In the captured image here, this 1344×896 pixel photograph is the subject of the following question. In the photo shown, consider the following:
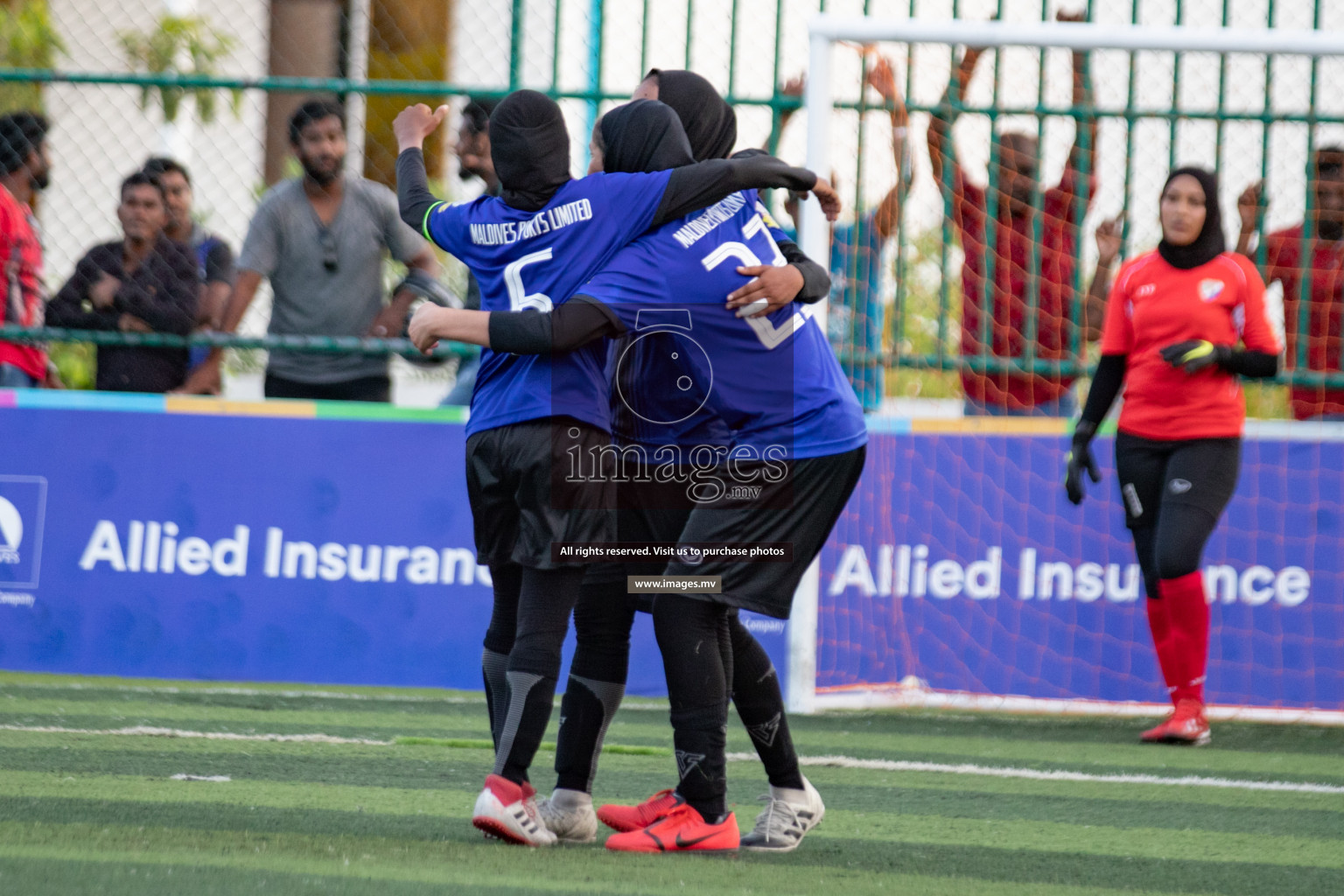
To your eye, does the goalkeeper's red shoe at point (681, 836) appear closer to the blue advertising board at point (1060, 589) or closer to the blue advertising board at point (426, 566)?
the blue advertising board at point (426, 566)

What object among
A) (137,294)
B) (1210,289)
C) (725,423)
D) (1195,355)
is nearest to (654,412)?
(725,423)

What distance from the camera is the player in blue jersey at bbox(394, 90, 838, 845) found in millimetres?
3752

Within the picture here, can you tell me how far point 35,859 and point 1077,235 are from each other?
550cm

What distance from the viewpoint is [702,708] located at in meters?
3.79

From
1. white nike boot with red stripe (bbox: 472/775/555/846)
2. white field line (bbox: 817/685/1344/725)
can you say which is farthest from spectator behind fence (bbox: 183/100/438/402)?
white nike boot with red stripe (bbox: 472/775/555/846)

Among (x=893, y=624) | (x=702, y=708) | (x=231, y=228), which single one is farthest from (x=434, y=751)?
(x=231, y=228)

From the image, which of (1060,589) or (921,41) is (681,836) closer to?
(1060,589)

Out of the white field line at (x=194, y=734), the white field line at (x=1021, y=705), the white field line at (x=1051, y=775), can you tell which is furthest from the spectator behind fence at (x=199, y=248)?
the white field line at (x=1051, y=775)

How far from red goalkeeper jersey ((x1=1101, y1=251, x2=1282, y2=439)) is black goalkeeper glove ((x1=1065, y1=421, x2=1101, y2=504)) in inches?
5.8

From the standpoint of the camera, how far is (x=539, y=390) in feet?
12.4

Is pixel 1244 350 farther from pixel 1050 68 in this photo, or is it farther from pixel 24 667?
pixel 24 667

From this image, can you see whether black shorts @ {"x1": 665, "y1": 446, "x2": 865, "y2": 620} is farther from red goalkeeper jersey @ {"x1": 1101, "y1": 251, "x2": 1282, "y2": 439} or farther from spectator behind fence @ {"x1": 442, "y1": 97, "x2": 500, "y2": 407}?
spectator behind fence @ {"x1": 442, "y1": 97, "x2": 500, "y2": 407}


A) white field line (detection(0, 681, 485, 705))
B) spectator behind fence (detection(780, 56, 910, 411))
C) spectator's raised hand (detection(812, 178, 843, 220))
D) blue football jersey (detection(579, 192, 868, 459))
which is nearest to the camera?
blue football jersey (detection(579, 192, 868, 459))

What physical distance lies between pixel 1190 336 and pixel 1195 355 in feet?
0.67
